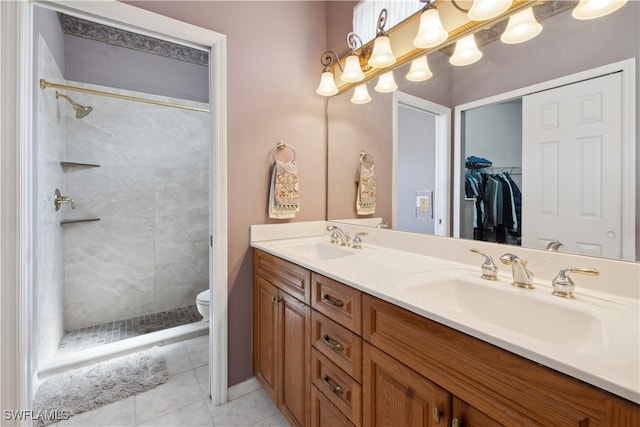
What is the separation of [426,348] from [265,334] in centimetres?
106

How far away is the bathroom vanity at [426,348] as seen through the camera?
49 centimetres

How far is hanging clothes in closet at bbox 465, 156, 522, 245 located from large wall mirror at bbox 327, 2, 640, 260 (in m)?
0.02

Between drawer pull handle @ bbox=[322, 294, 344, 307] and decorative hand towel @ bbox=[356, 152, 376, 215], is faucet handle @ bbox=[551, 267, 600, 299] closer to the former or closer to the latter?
drawer pull handle @ bbox=[322, 294, 344, 307]

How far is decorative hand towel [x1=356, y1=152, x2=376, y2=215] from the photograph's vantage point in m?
1.75

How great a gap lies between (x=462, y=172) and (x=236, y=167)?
1174 mm

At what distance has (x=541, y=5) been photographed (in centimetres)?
97

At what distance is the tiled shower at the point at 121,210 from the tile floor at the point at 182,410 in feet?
2.50

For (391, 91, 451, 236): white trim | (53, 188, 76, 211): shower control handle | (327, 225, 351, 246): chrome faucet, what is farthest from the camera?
(53, 188, 76, 211): shower control handle

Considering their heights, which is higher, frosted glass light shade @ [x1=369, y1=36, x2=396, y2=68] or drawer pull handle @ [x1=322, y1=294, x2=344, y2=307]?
frosted glass light shade @ [x1=369, y1=36, x2=396, y2=68]

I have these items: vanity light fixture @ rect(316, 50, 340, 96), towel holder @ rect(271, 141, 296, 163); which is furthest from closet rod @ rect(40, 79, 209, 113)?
vanity light fixture @ rect(316, 50, 340, 96)

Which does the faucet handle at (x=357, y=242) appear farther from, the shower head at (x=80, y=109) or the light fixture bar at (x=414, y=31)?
the shower head at (x=80, y=109)

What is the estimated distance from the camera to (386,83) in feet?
5.19

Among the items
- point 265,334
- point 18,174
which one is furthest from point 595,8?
point 18,174

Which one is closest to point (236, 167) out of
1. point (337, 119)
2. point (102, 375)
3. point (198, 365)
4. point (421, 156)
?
point (337, 119)
